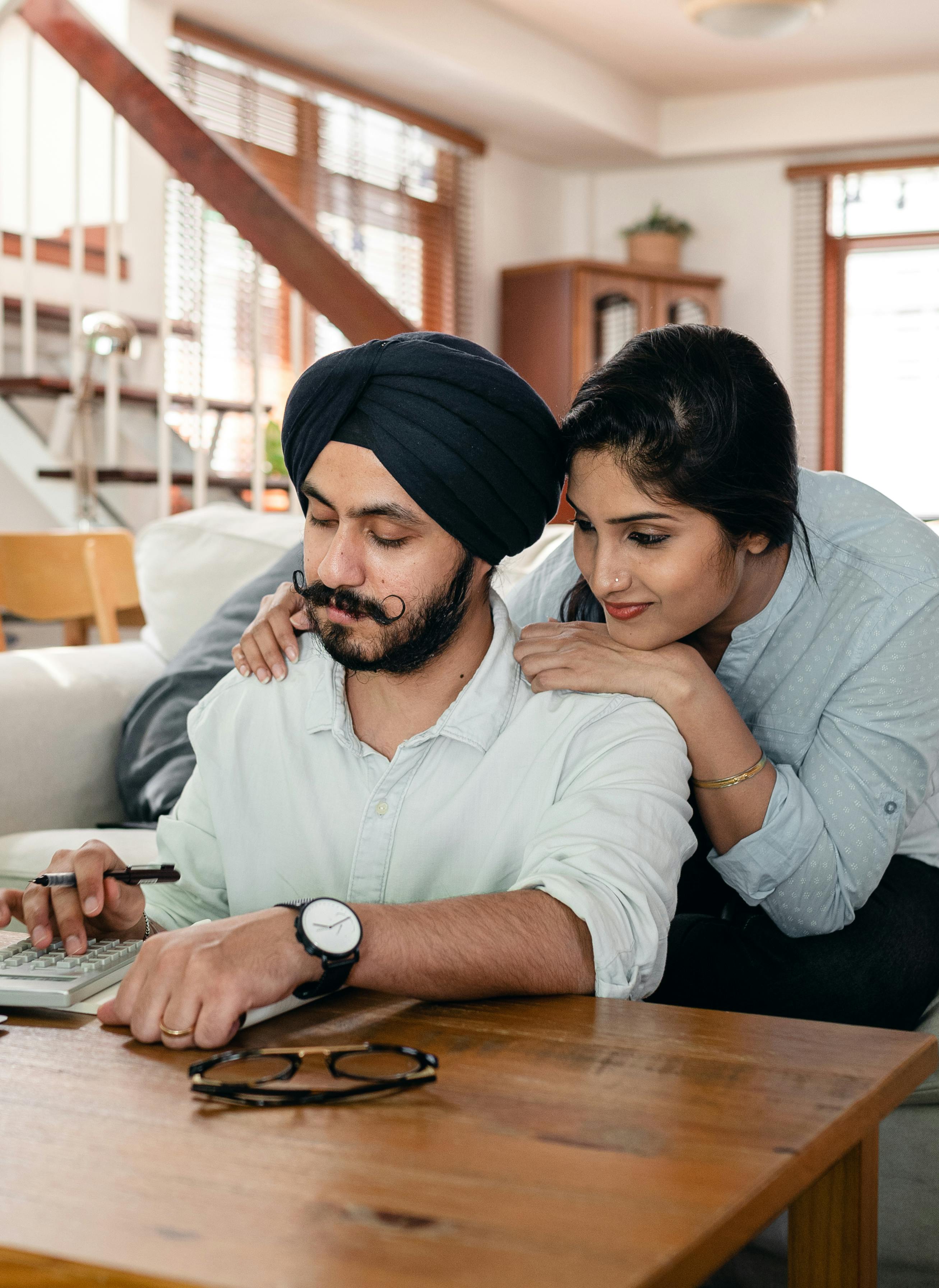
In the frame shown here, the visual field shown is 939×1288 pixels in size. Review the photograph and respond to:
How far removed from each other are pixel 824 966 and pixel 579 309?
581 cm

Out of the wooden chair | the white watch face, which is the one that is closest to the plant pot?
the wooden chair

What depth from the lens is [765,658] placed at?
154cm

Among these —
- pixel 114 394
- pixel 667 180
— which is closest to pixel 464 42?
pixel 667 180

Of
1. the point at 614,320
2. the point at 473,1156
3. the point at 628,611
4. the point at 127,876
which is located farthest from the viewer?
the point at 614,320

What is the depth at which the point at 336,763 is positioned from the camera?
4.30ft

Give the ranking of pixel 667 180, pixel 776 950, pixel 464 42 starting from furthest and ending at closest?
pixel 667 180, pixel 464 42, pixel 776 950

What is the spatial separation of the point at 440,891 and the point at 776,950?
445mm

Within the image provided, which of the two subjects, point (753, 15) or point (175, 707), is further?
point (753, 15)

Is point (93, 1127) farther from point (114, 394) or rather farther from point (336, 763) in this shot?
point (114, 394)

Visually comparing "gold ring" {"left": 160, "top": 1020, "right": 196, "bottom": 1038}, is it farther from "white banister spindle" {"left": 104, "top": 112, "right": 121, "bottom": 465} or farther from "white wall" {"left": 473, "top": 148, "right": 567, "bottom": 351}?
"white wall" {"left": 473, "top": 148, "right": 567, "bottom": 351}

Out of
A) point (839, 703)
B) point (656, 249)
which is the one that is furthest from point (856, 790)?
point (656, 249)

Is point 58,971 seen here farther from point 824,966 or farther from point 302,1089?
point 824,966

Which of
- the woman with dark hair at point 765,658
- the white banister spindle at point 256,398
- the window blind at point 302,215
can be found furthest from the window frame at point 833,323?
the woman with dark hair at point 765,658

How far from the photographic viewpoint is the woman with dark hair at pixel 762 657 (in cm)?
134
